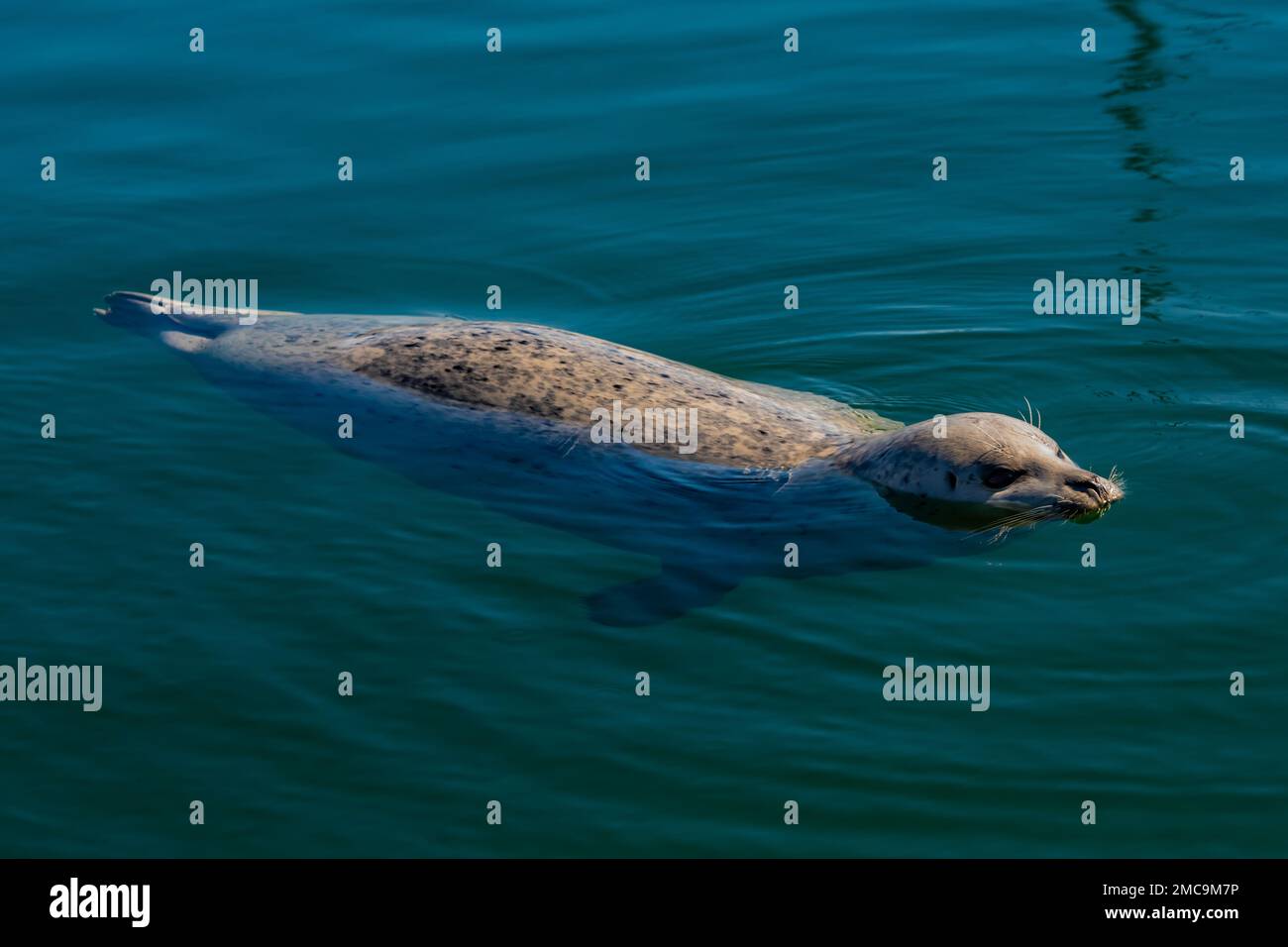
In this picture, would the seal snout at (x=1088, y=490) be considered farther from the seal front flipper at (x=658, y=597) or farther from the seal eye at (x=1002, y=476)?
the seal front flipper at (x=658, y=597)

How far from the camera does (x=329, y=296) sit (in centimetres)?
1237

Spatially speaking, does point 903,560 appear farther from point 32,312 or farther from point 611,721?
point 32,312

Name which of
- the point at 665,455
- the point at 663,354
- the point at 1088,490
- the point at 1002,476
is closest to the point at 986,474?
the point at 1002,476


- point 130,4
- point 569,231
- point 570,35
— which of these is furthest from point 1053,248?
point 130,4

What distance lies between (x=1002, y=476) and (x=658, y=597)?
1877 millimetres

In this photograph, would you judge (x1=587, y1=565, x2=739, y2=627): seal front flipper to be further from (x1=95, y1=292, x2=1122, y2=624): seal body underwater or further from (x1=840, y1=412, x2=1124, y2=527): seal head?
(x1=840, y1=412, x2=1124, y2=527): seal head

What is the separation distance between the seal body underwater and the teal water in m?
0.15

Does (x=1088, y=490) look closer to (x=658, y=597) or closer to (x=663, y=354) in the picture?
(x=658, y=597)

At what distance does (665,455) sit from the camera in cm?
935

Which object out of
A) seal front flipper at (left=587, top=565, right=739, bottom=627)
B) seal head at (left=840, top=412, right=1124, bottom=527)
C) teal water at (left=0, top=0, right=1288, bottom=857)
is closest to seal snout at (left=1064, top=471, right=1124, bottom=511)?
seal head at (left=840, top=412, right=1124, bottom=527)

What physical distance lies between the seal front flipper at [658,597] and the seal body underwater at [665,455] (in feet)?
0.04

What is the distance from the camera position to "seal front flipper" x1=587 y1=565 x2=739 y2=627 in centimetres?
816

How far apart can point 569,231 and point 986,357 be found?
3.51m

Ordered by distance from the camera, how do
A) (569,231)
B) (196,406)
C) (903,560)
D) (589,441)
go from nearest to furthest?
1. (903,560)
2. (589,441)
3. (196,406)
4. (569,231)
